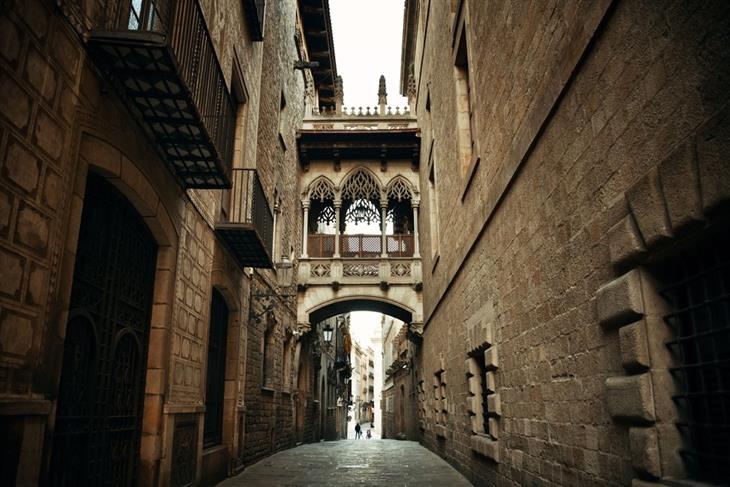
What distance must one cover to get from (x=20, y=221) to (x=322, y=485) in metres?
6.29

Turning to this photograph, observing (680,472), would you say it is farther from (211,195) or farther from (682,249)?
(211,195)

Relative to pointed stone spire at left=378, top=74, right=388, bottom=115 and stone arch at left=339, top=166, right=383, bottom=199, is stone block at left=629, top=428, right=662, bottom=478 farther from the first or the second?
pointed stone spire at left=378, top=74, right=388, bottom=115

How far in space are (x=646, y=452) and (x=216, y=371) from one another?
7382mm

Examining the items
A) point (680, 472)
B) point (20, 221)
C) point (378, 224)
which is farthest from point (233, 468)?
point (378, 224)

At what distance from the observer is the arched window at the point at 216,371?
331 inches

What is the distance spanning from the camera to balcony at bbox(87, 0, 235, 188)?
385cm

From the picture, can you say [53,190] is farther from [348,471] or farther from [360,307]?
[360,307]

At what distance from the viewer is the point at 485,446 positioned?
6.61 m

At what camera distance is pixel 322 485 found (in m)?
7.89

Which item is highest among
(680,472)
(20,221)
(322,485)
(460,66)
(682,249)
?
(460,66)

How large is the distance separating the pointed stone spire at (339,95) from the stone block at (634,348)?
18156 millimetres

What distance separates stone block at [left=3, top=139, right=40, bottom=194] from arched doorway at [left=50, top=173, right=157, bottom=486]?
1.31 metres

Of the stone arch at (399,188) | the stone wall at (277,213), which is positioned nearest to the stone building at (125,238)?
the stone wall at (277,213)

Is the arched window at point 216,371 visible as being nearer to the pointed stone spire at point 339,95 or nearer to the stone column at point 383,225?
the stone column at point 383,225
